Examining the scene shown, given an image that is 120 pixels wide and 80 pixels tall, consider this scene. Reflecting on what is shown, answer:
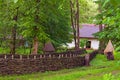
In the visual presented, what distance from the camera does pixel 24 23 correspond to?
21469 millimetres

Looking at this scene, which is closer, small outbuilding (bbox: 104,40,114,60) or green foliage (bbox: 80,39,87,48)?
small outbuilding (bbox: 104,40,114,60)

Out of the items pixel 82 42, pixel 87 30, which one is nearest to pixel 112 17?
pixel 82 42

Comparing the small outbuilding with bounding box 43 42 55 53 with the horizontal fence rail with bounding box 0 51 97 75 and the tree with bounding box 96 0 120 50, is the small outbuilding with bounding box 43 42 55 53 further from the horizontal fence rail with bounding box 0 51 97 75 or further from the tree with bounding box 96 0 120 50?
the tree with bounding box 96 0 120 50

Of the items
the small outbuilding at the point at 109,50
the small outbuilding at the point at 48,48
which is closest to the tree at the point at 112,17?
the small outbuilding at the point at 109,50

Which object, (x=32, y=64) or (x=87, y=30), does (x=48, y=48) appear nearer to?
(x=32, y=64)

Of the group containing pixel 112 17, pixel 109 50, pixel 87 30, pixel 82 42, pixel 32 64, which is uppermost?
pixel 87 30

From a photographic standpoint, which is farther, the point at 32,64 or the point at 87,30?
the point at 87,30

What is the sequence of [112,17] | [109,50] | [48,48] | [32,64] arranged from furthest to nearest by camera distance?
[109,50] → [48,48] → [32,64] → [112,17]

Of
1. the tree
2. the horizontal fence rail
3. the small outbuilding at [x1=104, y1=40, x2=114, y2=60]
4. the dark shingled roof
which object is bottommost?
the horizontal fence rail

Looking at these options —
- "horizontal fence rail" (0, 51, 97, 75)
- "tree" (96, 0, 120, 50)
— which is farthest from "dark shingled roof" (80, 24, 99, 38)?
"horizontal fence rail" (0, 51, 97, 75)

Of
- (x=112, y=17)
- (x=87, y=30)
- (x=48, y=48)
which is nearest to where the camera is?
(x=112, y=17)

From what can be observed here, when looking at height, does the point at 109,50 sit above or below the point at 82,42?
below

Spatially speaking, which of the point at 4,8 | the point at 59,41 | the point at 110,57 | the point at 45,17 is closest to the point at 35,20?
the point at 45,17

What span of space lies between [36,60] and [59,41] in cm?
1019
